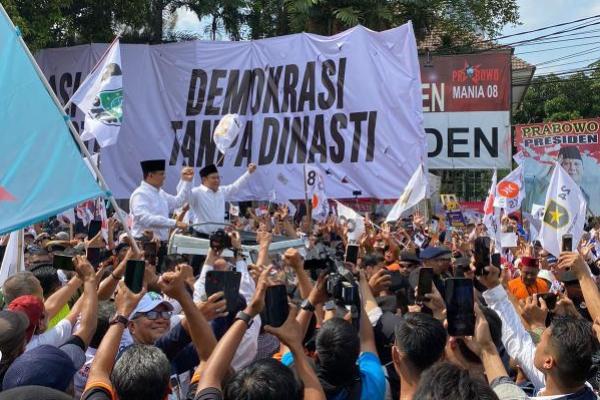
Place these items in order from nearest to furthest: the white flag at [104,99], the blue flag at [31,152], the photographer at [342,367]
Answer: the photographer at [342,367]
the blue flag at [31,152]
the white flag at [104,99]

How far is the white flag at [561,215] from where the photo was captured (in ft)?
27.2

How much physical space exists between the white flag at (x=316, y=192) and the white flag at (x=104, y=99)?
362 cm

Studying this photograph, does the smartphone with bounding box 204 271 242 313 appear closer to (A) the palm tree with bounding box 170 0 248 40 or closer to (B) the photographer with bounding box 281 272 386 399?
(B) the photographer with bounding box 281 272 386 399

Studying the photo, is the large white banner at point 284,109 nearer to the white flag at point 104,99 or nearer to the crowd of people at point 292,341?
the white flag at point 104,99

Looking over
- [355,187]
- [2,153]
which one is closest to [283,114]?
[355,187]

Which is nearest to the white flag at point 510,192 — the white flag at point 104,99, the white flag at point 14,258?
the white flag at point 104,99

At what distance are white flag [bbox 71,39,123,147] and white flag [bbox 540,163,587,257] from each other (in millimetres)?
4493

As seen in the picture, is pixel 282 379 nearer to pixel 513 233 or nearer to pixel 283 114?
pixel 513 233

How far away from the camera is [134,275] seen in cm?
368

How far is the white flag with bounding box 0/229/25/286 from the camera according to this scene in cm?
594

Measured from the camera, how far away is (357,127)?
12164mm

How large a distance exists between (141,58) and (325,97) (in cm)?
376

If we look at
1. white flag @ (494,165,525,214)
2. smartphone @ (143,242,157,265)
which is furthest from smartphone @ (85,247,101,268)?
white flag @ (494,165,525,214)

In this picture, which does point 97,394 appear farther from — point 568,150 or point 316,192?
point 568,150
